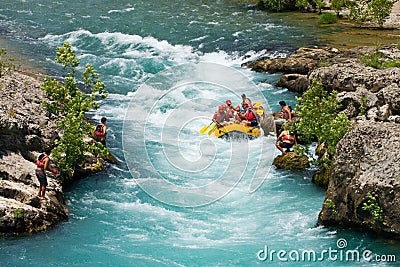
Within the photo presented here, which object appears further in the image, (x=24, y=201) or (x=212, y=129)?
(x=212, y=129)

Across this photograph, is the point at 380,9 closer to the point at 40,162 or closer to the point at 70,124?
the point at 70,124

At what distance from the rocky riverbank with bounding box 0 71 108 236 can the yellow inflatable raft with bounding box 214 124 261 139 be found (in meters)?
4.67

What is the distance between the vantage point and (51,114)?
677 inches

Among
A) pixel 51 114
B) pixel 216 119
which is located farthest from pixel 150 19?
pixel 51 114

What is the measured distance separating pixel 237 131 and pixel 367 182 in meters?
7.88

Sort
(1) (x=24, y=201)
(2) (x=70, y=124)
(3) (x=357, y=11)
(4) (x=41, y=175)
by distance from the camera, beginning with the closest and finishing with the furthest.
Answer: (1) (x=24, y=201) < (4) (x=41, y=175) < (2) (x=70, y=124) < (3) (x=357, y=11)

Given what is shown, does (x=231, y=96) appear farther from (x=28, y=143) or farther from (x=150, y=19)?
(x=150, y=19)

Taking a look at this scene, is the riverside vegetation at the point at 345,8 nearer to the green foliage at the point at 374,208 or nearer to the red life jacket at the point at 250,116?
the red life jacket at the point at 250,116

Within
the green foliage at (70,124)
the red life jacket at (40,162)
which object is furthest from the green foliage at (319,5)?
the red life jacket at (40,162)

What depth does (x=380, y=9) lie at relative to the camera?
30.6 metres

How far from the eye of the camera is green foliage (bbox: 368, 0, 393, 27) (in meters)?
30.3

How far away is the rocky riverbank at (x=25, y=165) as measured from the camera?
12.9 metres

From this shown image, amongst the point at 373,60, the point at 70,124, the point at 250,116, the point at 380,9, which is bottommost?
the point at 250,116

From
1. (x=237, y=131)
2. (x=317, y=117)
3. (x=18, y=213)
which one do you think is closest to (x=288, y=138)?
(x=317, y=117)
